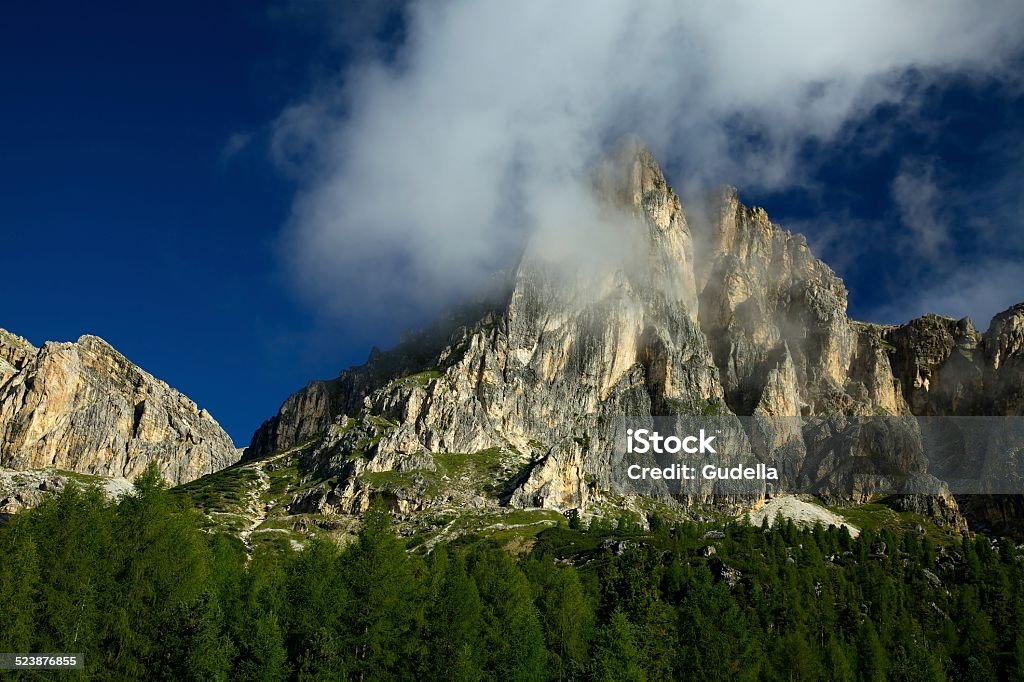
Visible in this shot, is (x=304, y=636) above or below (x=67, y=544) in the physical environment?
below

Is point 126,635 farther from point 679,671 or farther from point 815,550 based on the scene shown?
point 815,550

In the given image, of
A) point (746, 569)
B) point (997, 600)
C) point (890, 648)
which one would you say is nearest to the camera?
point (890, 648)

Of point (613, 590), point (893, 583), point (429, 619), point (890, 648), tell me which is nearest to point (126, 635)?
point (429, 619)

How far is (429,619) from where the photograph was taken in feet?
257

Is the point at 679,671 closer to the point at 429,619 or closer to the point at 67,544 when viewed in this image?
the point at 429,619

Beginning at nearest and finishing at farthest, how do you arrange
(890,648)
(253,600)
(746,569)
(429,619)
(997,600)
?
(429,619) → (253,600) → (890,648) → (997,600) → (746,569)

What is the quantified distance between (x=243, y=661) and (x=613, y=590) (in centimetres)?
7696

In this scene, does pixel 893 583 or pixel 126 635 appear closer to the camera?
pixel 126 635

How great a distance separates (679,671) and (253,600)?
1792 inches

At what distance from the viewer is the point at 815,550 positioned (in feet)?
605

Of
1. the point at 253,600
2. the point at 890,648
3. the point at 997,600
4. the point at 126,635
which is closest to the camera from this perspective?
the point at 126,635

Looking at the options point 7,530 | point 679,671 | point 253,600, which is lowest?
point 679,671

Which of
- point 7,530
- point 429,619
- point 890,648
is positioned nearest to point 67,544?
point 7,530

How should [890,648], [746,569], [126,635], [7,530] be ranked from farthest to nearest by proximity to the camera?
[746,569] → [890,648] → [7,530] → [126,635]
